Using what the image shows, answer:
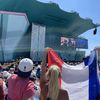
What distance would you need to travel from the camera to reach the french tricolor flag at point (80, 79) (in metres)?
4.90

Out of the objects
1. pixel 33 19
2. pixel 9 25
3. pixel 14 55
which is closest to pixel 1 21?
pixel 9 25

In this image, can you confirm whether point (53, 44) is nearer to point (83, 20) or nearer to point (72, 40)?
point (72, 40)

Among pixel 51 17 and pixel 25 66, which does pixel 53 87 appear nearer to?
pixel 25 66

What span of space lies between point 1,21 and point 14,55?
16.7 ft

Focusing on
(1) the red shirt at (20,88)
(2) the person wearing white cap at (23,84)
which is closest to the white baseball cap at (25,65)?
(2) the person wearing white cap at (23,84)

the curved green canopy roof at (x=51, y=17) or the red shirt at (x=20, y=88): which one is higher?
the curved green canopy roof at (x=51, y=17)

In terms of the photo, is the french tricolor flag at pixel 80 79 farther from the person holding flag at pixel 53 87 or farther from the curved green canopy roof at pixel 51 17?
the curved green canopy roof at pixel 51 17

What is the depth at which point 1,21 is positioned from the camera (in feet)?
119

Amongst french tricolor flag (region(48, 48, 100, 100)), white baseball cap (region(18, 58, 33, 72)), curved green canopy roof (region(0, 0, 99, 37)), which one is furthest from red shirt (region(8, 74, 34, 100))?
curved green canopy roof (region(0, 0, 99, 37))

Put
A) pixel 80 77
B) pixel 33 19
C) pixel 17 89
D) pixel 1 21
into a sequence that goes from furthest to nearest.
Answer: pixel 33 19, pixel 1 21, pixel 80 77, pixel 17 89

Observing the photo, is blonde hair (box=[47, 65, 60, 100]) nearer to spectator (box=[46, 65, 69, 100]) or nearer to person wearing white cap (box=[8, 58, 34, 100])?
spectator (box=[46, 65, 69, 100])

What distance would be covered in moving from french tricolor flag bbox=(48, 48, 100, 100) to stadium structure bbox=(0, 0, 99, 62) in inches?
1181

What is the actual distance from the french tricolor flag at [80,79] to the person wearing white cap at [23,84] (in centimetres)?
109

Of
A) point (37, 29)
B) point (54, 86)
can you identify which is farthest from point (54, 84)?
point (37, 29)
